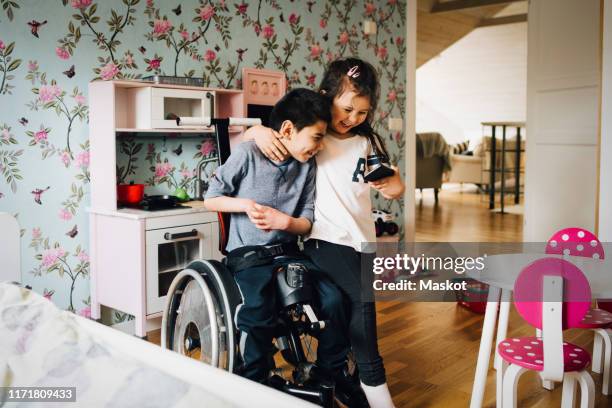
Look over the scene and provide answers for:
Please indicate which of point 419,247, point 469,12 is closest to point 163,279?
point 419,247

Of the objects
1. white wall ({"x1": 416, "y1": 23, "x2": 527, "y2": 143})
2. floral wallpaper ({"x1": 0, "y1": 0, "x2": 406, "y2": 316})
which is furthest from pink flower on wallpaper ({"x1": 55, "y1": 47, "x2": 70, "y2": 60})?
white wall ({"x1": 416, "y1": 23, "x2": 527, "y2": 143})

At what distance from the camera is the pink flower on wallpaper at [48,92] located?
281 cm

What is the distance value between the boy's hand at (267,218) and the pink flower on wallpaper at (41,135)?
1.47m

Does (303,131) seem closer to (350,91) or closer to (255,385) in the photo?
(350,91)

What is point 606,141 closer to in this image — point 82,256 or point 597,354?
point 597,354

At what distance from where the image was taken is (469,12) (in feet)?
24.8

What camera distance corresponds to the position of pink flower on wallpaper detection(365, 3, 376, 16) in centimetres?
441

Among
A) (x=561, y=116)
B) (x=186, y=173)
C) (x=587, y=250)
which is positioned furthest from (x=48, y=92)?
(x=561, y=116)

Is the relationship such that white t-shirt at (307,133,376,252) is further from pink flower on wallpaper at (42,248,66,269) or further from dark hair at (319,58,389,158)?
pink flower on wallpaper at (42,248,66,269)

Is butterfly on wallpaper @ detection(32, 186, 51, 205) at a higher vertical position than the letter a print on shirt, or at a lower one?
lower

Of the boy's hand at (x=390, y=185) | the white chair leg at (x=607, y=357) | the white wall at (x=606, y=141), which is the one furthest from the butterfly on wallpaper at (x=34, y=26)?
the white wall at (x=606, y=141)

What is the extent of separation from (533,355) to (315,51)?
269 cm

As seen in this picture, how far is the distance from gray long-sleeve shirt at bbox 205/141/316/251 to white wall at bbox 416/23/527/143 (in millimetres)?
7064

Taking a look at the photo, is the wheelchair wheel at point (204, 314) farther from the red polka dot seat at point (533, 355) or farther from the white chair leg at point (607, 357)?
the white chair leg at point (607, 357)
